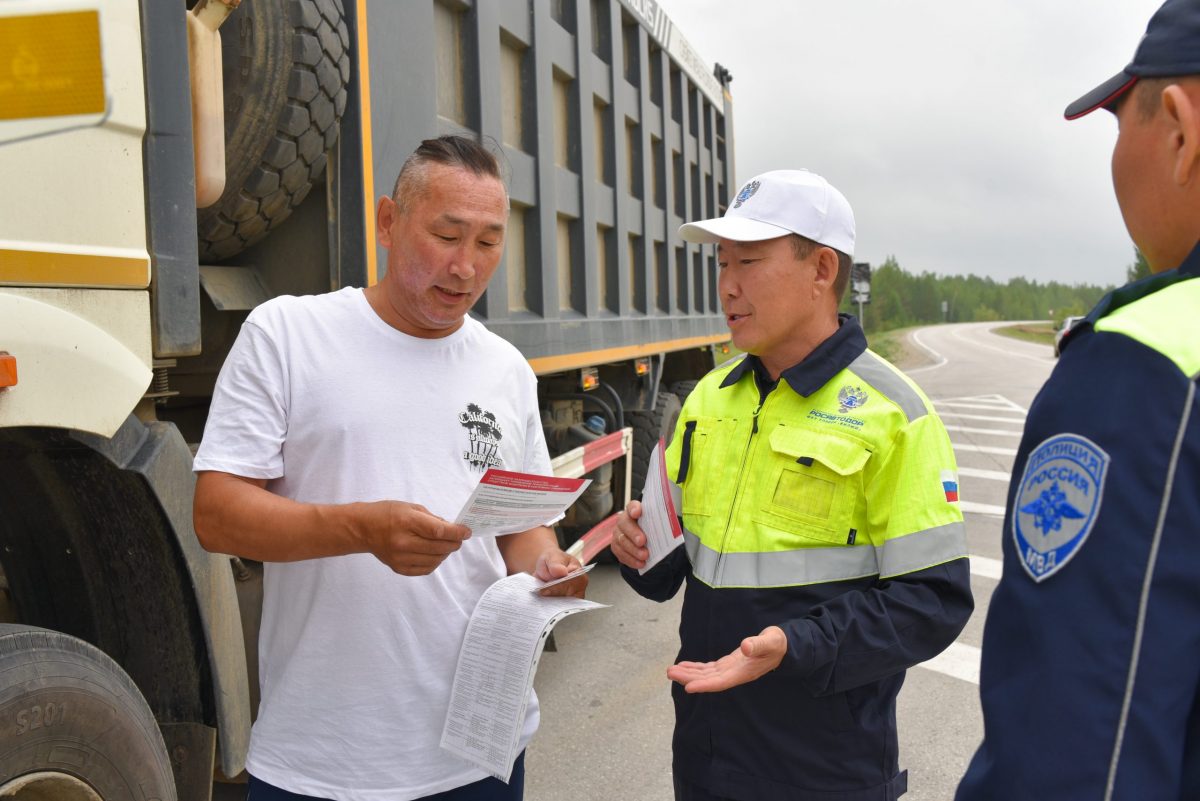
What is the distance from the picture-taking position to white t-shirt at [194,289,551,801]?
163cm

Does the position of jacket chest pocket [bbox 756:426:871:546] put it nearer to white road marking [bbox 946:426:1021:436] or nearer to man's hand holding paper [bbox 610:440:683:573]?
man's hand holding paper [bbox 610:440:683:573]

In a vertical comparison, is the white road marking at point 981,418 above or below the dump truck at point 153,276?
below

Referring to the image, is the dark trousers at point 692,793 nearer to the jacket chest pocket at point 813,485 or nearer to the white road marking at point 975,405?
the jacket chest pocket at point 813,485

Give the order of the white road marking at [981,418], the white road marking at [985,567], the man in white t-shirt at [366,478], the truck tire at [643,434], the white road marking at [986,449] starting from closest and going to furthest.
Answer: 1. the man in white t-shirt at [366,478]
2. the white road marking at [985,567]
3. the truck tire at [643,434]
4. the white road marking at [986,449]
5. the white road marking at [981,418]

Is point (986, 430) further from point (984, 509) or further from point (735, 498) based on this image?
point (735, 498)

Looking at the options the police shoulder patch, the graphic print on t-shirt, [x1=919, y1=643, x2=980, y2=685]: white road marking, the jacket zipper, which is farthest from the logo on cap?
[x1=919, y1=643, x2=980, y2=685]: white road marking

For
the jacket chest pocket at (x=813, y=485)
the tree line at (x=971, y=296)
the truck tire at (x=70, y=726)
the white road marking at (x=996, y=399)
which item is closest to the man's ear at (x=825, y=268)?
the jacket chest pocket at (x=813, y=485)

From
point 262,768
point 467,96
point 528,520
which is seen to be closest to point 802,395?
point 528,520

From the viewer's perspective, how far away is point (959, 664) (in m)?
4.52

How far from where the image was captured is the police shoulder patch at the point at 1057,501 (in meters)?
0.83

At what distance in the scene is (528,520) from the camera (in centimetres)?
169

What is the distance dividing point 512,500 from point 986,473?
368 inches

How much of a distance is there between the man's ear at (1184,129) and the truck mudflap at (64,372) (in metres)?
1.52

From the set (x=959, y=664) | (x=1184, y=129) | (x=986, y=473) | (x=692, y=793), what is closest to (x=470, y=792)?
(x=692, y=793)
